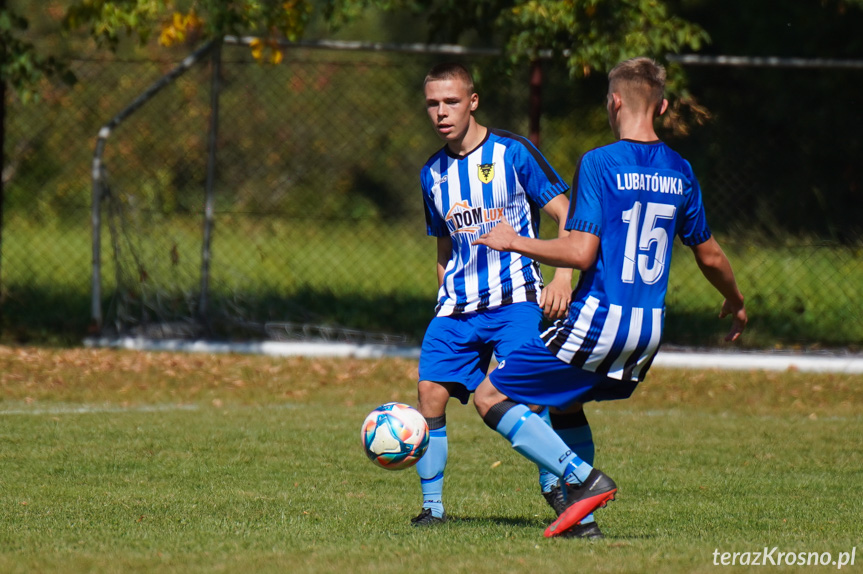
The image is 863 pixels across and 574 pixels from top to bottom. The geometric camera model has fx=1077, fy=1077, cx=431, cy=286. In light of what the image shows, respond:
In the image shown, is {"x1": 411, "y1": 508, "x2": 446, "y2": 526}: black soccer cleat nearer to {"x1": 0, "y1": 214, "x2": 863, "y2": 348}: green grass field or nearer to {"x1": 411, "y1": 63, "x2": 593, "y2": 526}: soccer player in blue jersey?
{"x1": 411, "y1": 63, "x2": 593, "y2": 526}: soccer player in blue jersey

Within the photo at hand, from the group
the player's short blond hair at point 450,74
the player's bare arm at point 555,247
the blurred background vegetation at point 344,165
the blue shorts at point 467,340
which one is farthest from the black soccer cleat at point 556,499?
the blurred background vegetation at point 344,165

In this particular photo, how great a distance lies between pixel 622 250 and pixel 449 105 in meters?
1.26

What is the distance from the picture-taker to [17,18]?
32.4 feet

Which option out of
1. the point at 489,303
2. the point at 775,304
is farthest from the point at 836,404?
the point at 489,303

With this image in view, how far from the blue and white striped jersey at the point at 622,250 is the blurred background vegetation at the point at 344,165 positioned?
5526 mm

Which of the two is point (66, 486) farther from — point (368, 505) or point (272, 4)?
point (272, 4)

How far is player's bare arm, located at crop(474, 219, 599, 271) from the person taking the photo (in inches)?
152

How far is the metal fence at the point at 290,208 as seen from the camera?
10.7 meters

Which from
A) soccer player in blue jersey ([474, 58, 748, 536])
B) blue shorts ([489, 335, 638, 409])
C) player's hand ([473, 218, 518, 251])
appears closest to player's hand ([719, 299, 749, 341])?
soccer player in blue jersey ([474, 58, 748, 536])

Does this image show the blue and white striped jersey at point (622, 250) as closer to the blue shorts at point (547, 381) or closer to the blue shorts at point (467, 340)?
the blue shorts at point (547, 381)

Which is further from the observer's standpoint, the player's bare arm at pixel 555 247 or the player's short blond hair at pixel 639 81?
the player's short blond hair at pixel 639 81

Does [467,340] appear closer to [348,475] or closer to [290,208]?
[348,475]

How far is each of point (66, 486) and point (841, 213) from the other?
8.11 meters

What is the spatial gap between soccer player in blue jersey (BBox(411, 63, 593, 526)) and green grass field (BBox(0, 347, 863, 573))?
0.56 meters
